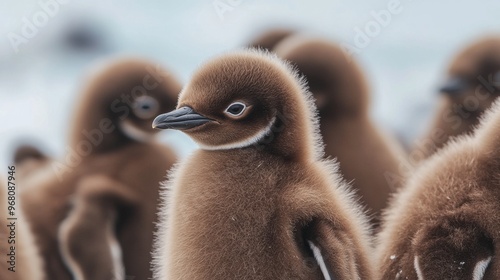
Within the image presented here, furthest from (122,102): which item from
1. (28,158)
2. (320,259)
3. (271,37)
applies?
(28,158)

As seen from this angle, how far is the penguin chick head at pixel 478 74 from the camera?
2027 millimetres

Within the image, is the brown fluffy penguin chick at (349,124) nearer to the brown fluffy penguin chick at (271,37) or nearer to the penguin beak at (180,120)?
the brown fluffy penguin chick at (271,37)

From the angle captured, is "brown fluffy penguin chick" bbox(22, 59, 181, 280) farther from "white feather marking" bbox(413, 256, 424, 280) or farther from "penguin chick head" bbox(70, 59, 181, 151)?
"white feather marking" bbox(413, 256, 424, 280)

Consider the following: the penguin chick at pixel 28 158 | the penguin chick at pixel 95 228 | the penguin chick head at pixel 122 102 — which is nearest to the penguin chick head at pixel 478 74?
the penguin chick head at pixel 122 102

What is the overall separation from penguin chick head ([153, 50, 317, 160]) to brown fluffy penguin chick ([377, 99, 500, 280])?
0.56 ft

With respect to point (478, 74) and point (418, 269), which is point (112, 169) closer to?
point (478, 74)

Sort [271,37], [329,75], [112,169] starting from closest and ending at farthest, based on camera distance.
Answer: [329,75]
[112,169]
[271,37]

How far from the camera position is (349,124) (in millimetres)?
1938

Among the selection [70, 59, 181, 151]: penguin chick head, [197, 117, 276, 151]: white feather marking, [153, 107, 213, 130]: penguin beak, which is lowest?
[70, 59, 181, 151]: penguin chick head

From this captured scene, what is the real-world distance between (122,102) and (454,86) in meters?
0.71

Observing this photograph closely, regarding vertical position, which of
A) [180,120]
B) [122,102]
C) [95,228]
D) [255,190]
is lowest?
[95,228]

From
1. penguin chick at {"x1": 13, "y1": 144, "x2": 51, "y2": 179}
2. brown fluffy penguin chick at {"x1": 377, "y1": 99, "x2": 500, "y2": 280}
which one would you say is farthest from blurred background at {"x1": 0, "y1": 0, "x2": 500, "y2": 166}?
brown fluffy penguin chick at {"x1": 377, "y1": 99, "x2": 500, "y2": 280}

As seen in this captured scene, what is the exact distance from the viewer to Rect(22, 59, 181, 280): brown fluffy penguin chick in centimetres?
200

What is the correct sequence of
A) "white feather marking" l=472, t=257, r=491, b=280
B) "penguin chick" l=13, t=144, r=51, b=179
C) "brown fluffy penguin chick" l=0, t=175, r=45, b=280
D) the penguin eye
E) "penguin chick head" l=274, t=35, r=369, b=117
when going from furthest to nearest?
"penguin chick" l=13, t=144, r=51, b=179, the penguin eye, "penguin chick head" l=274, t=35, r=369, b=117, "brown fluffy penguin chick" l=0, t=175, r=45, b=280, "white feather marking" l=472, t=257, r=491, b=280
